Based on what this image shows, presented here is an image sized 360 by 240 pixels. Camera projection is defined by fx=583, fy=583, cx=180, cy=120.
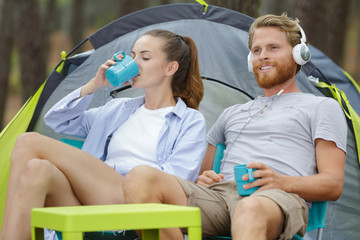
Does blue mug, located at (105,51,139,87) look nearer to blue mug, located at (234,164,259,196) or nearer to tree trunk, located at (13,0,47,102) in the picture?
blue mug, located at (234,164,259,196)

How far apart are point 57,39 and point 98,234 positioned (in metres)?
21.7

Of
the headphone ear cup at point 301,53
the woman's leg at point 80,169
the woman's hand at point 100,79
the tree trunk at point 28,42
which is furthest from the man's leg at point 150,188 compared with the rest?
the tree trunk at point 28,42

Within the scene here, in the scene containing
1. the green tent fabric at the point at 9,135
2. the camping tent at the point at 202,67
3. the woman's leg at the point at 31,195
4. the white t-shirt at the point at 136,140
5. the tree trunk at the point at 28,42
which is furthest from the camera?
the tree trunk at the point at 28,42

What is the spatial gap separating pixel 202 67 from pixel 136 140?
929 millimetres

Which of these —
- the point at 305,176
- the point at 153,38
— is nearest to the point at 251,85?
the point at 153,38

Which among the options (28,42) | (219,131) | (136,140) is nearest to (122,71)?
(136,140)

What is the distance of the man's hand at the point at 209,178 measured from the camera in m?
2.57

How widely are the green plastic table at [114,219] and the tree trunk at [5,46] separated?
5626 millimetres

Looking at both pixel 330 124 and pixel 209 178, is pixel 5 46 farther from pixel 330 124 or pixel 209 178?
pixel 330 124

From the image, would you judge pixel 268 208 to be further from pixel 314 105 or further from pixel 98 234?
pixel 98 234

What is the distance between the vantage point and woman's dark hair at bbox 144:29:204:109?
289cm

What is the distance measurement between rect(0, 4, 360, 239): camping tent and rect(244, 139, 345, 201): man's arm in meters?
0.81

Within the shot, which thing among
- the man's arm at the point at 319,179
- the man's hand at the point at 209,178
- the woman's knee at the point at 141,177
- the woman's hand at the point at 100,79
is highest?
the woman's hand at the point at 100,79

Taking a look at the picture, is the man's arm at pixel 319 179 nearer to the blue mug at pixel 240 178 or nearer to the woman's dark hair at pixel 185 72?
the blue mug at pixel 240 178
